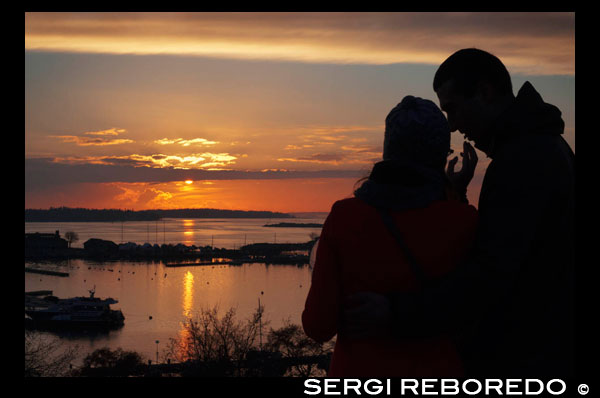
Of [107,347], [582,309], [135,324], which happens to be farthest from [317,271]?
[135,324]

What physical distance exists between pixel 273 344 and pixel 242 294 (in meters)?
14.2

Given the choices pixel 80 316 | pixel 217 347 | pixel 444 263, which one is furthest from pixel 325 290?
pixel 80 316

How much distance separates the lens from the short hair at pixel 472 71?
3.47 ft

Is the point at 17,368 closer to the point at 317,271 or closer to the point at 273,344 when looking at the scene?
the point at 317,271

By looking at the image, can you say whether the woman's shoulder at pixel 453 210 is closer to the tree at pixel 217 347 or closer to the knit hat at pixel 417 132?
the knit hat at pixel 417 132

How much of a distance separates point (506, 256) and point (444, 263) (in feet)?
0.32

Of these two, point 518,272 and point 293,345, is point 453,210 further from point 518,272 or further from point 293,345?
point 293,345

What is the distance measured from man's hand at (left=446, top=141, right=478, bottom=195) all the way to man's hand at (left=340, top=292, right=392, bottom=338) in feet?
1.27

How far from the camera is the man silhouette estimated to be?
922 mm

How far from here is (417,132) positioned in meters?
0.94

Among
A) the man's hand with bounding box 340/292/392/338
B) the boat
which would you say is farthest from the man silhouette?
the boat

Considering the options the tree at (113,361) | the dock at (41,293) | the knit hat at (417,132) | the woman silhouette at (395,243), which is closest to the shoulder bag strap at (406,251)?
the woman silhouette at (395,243)

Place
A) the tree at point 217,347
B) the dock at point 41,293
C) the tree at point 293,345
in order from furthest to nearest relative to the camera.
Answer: the dock at point 41,293
the tree at point 293,345
the tree at point 217,347
